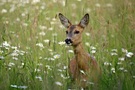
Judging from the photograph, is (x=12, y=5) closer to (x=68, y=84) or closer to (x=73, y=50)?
(x=73, y=50)

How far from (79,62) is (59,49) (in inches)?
26.7

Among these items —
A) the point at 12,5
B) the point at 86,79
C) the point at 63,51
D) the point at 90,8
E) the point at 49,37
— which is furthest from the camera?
the point at 12,5

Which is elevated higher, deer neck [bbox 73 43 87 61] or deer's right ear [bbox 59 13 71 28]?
deer's right ear [bbox 59 13 71 28]

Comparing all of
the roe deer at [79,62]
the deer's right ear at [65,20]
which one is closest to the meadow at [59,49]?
the roe deer at [79,62]

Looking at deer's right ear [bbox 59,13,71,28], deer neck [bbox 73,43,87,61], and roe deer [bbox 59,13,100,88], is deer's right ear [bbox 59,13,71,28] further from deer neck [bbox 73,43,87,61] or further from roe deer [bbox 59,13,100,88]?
deer neck [bbox 73,43,87,61]

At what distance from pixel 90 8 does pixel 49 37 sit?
2.08m

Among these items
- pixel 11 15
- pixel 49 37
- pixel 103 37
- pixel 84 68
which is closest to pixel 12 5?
pixel 11 15

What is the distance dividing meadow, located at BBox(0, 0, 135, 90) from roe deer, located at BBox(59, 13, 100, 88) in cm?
10

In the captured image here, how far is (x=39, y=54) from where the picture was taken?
681 cm

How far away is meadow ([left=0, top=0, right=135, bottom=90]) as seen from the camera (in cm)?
552

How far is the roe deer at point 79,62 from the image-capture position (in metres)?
5.89

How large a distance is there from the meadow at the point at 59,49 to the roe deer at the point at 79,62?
0.10 meters

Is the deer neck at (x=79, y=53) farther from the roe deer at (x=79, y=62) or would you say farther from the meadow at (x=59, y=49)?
the meadow at (x=59, y=49)

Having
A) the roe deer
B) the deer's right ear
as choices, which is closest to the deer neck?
the roe deer
